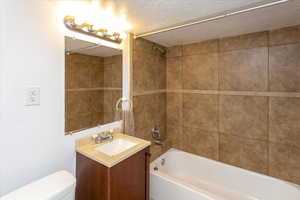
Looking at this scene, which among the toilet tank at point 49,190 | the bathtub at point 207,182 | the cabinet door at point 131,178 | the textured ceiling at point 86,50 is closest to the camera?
the toilet tank at point 49,190

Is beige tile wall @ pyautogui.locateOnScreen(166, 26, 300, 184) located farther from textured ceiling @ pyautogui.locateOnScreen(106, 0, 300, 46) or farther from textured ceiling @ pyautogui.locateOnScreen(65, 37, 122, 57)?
textured ceiling @ pyautogui.locateOnScreen(65, 37, 122, 57)

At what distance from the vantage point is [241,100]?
1886mm

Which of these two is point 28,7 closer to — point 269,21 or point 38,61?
point 38,61

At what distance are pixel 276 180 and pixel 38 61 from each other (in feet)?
8.85

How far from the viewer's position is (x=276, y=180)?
1701 mm

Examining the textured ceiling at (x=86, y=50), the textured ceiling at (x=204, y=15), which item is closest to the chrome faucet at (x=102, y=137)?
the textured ceiling at (x=86, y=50)

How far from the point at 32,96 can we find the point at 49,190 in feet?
2.07

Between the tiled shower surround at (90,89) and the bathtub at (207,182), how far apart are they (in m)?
0.96

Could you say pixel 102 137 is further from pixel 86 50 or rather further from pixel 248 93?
pixel 248 93

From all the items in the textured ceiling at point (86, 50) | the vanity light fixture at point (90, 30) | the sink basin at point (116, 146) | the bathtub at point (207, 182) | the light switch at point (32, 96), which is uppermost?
the vanity light fixture at point (90, 30)

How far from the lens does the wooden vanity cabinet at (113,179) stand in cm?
107

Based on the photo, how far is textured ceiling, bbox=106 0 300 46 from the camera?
118 centimetres

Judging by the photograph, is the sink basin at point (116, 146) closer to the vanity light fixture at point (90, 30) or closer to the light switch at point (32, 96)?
the light switch at point (32, 96)

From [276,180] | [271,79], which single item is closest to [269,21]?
[271,79]
